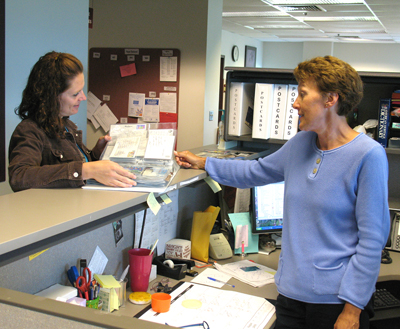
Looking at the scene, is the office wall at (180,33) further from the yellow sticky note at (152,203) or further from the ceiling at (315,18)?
the yellow sticky note at (152,203)

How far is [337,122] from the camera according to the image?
134cm

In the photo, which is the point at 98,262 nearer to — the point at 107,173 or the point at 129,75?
the point at 107,173

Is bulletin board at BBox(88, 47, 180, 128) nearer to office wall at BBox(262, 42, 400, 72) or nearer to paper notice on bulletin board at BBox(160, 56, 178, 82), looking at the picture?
paper notice on bulletin board at BBox(160, 56, 178, 82)

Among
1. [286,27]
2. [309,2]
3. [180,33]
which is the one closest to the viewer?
[180,33]

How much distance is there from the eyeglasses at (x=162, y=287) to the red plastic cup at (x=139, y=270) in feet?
0.14

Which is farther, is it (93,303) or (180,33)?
(180,33)

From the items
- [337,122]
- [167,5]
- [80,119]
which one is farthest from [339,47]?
[337,122]

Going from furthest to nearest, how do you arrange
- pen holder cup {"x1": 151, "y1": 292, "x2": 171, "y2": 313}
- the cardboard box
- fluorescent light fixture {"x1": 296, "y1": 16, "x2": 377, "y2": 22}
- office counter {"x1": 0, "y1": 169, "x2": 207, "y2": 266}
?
fluorescent light fixture {"x1": 296, "y1": 16, "x2": 377, "y2": 22} < the cardboard box < pen holder cup {"x1": 151, "y1": 292, "x2": 171, "y2": 313} < office counter {"x1": 0, "y1": 169, "x2": 207, "y2": 266}

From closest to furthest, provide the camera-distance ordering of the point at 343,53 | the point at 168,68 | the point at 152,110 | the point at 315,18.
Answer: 1. the point at 168,68
2. the point at 152,110
3. the point at 315,18
4. the point at 343,53

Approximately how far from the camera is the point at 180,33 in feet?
15.4

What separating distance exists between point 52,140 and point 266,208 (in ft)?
3.88

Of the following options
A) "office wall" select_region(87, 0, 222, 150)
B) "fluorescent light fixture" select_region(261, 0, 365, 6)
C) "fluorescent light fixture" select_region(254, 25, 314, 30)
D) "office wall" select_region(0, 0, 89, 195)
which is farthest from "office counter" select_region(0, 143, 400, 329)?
"fluorescent light fixture" select_region(254, 25, 314, 30)

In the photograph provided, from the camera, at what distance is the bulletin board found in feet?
15.9

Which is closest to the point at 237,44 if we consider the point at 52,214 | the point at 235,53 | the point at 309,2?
the point at 235,53
